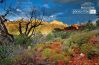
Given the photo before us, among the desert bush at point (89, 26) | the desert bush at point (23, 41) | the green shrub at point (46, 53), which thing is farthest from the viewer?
the desert bush at point (89, 26)

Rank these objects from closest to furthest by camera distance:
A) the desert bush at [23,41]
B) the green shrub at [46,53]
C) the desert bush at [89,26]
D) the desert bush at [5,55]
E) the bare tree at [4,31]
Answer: the desert bush at [5,55]
the green shrub at [46,53]
the desert bush at [23,41]
the bare tree at [4,31]
the desert bush at [89,26]

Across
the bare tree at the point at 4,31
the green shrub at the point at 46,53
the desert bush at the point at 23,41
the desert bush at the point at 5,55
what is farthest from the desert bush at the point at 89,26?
the desert bush at the point at 5,55

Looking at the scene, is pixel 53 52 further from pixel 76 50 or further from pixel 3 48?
pixel 3 48

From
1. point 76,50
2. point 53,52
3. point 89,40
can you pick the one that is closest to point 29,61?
point 53,52

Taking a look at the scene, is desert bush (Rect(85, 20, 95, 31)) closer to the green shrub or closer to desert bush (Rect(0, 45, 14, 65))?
the green shrub

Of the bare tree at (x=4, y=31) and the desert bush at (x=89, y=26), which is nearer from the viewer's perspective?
the bare tree at (x=4, y=31)

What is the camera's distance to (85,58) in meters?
24.1

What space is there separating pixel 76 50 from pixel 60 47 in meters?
1.68

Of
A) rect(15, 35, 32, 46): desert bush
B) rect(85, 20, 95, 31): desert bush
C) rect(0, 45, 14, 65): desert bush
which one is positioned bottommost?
rect(85, 20, 95, 31): desert bush

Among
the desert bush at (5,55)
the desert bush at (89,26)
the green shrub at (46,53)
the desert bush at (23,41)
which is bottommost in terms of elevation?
the desert bush at (89,26)

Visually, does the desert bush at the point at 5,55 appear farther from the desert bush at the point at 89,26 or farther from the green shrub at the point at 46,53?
the desert bush at the point at 89,26

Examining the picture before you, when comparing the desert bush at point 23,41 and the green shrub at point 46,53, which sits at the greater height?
the green shrub at point 46,53

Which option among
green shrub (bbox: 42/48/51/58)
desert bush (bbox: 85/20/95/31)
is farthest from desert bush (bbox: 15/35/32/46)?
desert bush (bbox: 85/20/95/31)

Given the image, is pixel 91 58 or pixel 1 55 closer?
pixel 1 55
